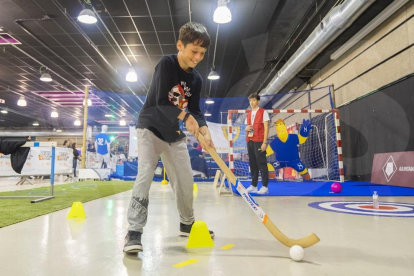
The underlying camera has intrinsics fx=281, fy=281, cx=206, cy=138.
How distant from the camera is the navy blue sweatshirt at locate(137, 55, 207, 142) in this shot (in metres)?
1.71

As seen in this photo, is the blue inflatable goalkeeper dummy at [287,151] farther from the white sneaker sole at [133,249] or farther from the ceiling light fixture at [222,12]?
the white sneaker sole at [133,249]

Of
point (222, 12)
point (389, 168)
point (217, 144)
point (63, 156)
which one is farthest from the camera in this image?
point (63, 156)

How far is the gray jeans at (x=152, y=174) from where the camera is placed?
1.73 m

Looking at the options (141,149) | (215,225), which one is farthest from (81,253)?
(215,225)

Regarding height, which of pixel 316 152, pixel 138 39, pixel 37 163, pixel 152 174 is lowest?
pixel 152 174

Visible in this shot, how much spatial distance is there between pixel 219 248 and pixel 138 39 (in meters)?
7.61

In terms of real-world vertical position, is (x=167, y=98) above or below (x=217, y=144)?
below

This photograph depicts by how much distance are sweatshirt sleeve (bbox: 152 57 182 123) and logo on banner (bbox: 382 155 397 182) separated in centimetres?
561

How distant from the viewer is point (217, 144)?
9078 mm

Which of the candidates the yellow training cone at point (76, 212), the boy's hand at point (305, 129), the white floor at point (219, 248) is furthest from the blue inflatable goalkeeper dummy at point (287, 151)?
the yellow training cone at point (76, 212)

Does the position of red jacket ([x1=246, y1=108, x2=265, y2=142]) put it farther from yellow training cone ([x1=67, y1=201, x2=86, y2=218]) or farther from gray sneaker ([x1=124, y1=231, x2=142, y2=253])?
gray sneaker ([x1=124, y1=231, x2=142, y2=253])

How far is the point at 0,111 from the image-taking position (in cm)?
1856

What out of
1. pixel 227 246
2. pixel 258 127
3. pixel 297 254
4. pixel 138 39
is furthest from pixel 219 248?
→ pixel 138 39

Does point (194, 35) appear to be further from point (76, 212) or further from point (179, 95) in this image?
point (76, 212)
